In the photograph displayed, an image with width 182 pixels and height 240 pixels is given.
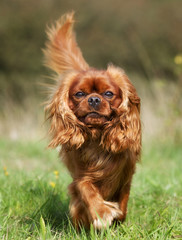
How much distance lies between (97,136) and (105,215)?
1.83ft

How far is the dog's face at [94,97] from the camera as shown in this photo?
8.30 ft

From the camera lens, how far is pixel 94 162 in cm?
270

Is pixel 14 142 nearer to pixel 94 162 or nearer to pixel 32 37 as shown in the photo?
pixel 94 162

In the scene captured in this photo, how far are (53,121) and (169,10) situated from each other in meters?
15.2

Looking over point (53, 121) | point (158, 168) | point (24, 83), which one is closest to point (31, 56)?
point (24, 83)

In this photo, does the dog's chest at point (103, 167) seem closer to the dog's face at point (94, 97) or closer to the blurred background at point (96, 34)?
the dog's face at point (94, 97)

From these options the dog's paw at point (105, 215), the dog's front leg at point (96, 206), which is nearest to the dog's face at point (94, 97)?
the dog's front leg at point (96, 206)

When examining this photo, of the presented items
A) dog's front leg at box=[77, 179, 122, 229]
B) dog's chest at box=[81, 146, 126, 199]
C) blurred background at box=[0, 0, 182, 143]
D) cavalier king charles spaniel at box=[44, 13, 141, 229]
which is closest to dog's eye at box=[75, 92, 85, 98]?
cavalier king charles spaniel at box=[44, 13, 141, 229]

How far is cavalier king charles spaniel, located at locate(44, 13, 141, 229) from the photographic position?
2576mm

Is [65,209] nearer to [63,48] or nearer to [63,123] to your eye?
[63,123]

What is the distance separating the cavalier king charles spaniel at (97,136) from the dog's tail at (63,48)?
1.02 meters

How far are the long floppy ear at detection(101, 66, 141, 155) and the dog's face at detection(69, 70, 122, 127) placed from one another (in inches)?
2.1

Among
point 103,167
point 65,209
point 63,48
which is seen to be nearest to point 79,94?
point 103,167

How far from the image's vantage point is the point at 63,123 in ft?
8.76
